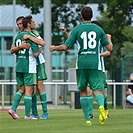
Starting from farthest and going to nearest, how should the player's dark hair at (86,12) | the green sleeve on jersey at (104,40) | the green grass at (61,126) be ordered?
1. the green sleeve on jersey at (104,40)
2. the player's dark hair at (86,12)
3. the green grass at (61,126)

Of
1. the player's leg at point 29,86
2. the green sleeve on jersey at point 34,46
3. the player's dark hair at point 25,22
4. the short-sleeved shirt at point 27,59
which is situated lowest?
the player's leg at point 29,86

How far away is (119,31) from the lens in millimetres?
37906

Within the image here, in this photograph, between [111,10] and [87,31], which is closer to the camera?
[87,31]

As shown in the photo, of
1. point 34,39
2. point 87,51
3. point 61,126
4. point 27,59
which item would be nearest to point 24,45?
point 34,39

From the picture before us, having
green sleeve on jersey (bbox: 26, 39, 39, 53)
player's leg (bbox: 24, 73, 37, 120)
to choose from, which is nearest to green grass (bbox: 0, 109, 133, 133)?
player's leg (bbox: 24, 73, 37, 120)

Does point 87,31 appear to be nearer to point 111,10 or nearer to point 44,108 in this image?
point 44,108

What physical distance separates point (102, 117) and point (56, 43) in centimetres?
2321

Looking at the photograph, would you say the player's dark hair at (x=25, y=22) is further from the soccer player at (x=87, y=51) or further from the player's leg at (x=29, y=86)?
the soccer player at (x=87, y=51)

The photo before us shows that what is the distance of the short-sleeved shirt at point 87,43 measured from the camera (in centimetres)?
1441

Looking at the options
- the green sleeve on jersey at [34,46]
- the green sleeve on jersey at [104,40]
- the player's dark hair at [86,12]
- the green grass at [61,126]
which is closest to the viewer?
the green grass at [61,126]

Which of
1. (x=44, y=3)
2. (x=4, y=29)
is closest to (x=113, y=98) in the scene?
(x=44, y=3)

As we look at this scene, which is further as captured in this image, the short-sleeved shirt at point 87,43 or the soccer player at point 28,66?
the soccer player at point 28,66

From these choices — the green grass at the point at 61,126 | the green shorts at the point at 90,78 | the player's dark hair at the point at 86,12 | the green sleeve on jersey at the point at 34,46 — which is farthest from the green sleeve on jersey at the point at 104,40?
the green sleeve on jersey at the point at 34,46

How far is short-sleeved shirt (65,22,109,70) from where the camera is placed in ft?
47.3
